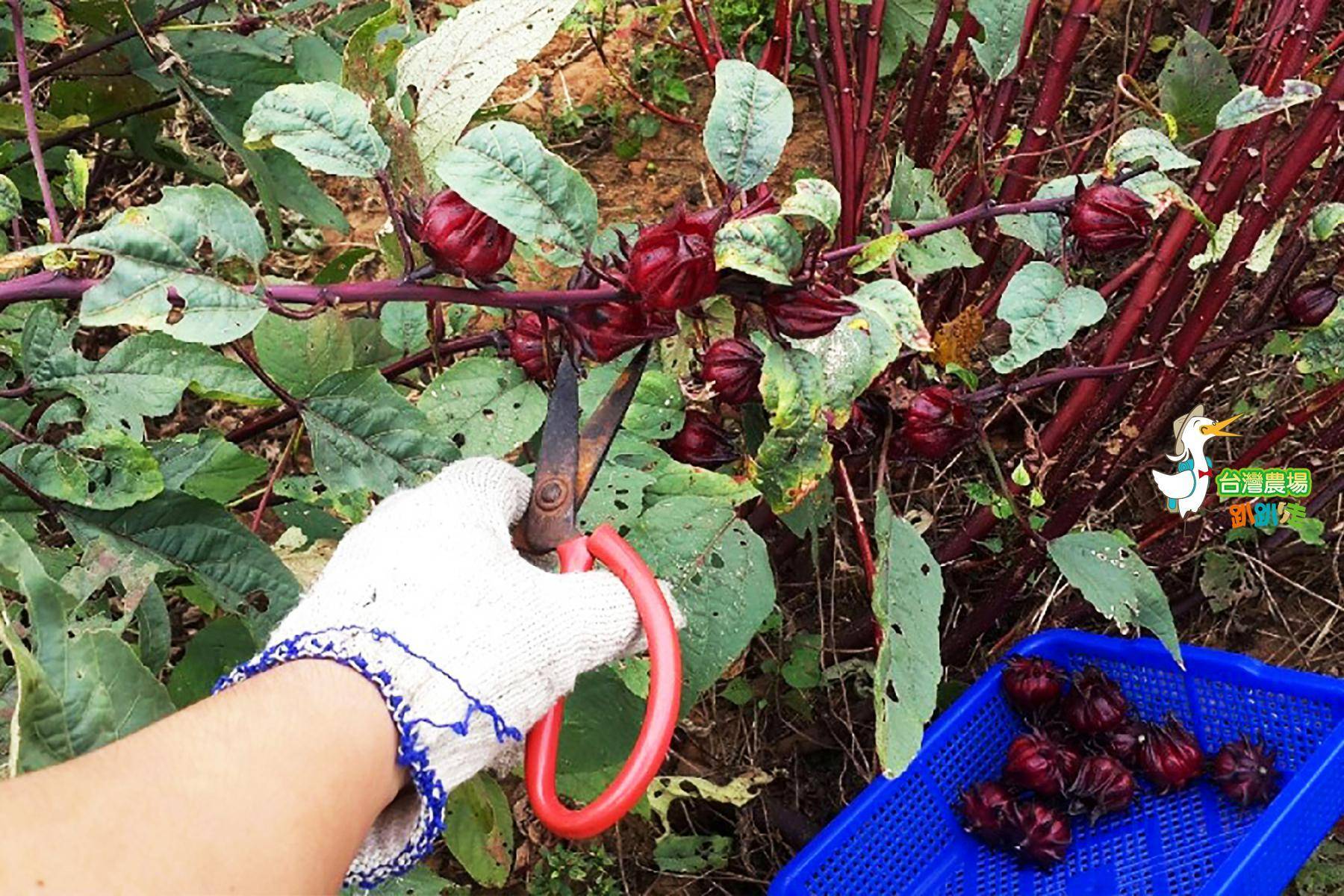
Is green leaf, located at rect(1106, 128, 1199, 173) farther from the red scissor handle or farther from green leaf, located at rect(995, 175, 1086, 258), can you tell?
the red scissor handle

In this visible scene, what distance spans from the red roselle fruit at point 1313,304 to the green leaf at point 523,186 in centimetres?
88

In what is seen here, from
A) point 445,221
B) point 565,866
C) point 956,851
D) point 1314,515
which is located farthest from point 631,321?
point 1314,515

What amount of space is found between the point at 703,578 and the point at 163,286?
567 mm

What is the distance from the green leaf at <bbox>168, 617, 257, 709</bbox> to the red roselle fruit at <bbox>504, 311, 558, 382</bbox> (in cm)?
38

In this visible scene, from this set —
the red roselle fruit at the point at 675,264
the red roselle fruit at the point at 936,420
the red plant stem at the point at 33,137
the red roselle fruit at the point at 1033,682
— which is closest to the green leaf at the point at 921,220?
the red roselle fruit at the point at 936,420

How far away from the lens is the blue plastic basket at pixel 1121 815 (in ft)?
5.50

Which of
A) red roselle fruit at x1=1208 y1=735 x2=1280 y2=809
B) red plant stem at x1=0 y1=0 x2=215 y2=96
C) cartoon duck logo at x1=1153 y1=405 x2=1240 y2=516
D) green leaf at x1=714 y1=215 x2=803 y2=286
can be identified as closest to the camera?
green leaf at x1=714 y1=215 x2=803 y2=286

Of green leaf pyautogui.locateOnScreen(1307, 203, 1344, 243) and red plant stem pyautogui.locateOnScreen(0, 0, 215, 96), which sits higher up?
green leaf pyautogui.locateOnScreen(1307, 203, 1344, 243)

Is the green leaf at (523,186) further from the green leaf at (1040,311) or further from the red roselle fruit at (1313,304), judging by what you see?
the red roselle fruit at (1313,304)

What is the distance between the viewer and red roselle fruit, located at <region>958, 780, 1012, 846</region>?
178 cm

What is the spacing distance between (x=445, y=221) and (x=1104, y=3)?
74.2 inches

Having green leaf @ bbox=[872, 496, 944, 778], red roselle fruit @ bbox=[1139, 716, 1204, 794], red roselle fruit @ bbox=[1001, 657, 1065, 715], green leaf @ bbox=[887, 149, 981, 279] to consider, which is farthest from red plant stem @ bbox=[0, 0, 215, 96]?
red roselle fruit @ bbox=[1139, 716, 1204, 794]

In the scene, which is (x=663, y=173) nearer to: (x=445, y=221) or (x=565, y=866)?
(x=565, y=866)

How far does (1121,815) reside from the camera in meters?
1.83
